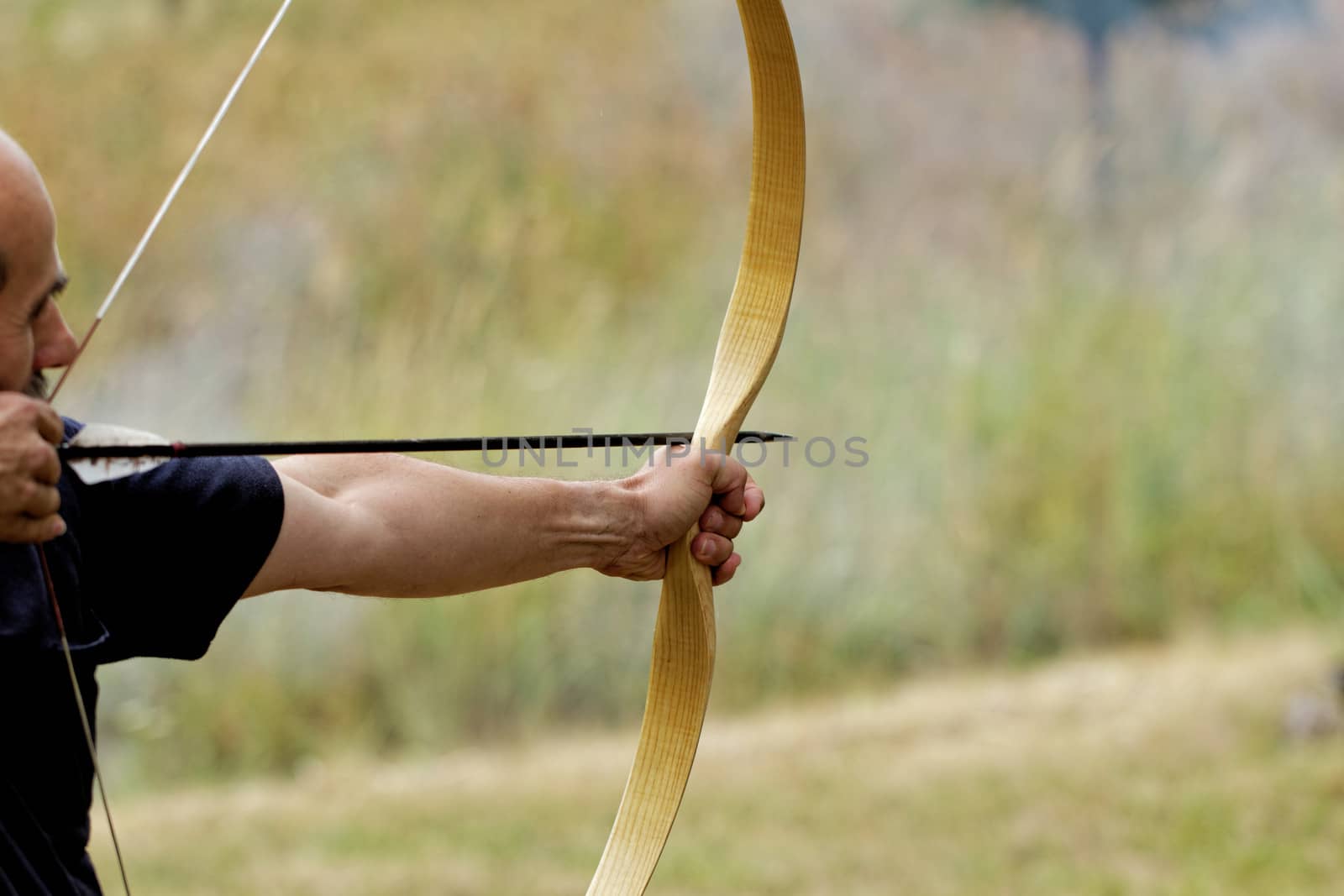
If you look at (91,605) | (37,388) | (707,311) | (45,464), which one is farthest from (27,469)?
(707,311)

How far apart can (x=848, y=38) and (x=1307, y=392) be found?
190cm

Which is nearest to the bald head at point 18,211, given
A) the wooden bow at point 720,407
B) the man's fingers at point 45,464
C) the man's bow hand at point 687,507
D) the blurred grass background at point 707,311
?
the man's fingers at point 45,464

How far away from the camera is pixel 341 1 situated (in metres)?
4.54

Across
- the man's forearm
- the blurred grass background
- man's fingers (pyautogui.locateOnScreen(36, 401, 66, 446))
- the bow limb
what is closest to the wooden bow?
the bow limb

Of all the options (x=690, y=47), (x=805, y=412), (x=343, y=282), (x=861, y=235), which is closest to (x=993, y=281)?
(x=861, y=235)

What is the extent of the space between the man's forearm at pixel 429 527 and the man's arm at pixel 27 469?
24 cm

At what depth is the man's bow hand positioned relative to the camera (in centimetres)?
127

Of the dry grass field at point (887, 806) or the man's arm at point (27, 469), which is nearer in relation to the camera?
the man's arm at point (27, 469)

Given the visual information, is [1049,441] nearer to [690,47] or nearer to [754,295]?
[690,47]

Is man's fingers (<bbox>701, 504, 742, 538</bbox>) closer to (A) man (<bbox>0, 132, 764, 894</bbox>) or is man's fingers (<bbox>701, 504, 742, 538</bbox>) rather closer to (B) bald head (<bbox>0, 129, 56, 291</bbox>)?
(A) man (<bbox>0, 132, 764, 894</bbox>)

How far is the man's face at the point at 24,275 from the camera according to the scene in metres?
0.88

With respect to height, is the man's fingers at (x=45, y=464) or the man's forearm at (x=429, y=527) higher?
the man's fingers at (x=45, y=464)

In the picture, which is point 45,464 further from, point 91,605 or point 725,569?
point 725,569

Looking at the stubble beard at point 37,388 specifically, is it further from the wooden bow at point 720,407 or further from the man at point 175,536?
the wooden bow at point 720,407
